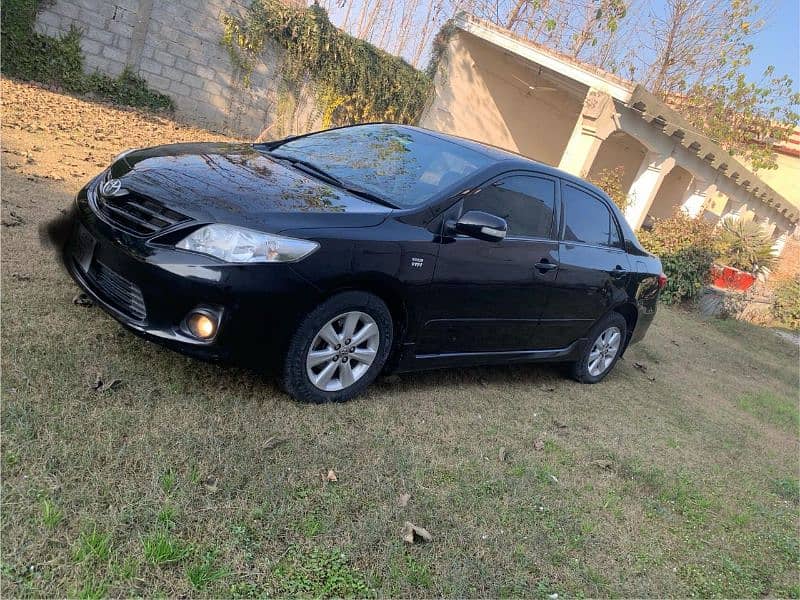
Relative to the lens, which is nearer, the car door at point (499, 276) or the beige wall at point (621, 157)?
the car door at point (499, 276)

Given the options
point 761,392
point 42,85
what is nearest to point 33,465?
point 761,392

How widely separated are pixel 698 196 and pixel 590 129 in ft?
14.9

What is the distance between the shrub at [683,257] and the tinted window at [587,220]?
22.5ft

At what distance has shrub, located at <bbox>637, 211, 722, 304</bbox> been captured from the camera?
36.9 feet

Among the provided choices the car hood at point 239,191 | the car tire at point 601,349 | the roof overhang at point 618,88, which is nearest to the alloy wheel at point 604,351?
the car tire at point 601,349

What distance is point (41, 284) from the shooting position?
375 cm

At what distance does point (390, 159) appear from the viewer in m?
4.04

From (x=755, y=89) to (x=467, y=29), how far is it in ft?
36.8

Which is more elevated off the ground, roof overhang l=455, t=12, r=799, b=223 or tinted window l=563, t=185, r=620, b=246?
roof overhang l=455, t=12, r=799, b=223

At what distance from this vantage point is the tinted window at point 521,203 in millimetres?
3883

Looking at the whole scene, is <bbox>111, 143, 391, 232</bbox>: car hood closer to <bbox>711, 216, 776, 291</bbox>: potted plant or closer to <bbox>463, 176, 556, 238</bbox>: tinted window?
<bbox>463, 176, 556, 238</bbox>: tinted window

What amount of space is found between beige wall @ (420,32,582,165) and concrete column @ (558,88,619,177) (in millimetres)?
2056

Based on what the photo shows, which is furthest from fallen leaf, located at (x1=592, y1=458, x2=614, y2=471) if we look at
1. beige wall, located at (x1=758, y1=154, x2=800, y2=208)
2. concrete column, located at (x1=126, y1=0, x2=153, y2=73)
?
beige wall, located at (x1=758, y1=154, x2=800, y2=208)

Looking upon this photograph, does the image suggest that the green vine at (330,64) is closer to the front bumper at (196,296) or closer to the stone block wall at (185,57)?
the stone block wall at (185,57)
